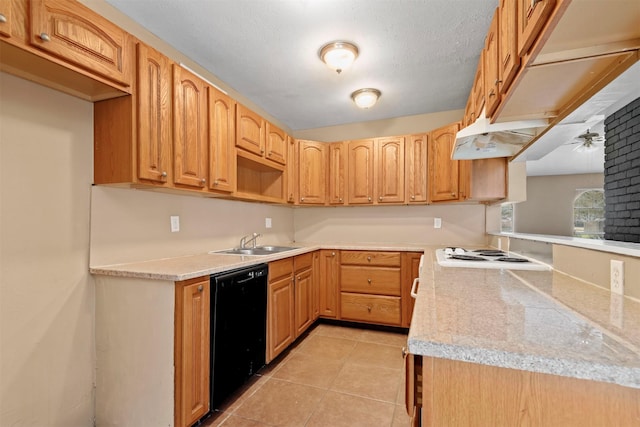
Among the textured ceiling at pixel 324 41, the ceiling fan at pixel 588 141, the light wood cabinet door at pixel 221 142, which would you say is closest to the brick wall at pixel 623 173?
the ceiling fan at pixel 588 141

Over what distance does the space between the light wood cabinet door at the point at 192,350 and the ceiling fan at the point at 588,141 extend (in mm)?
2195

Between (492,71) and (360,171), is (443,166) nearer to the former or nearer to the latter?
(360,171)

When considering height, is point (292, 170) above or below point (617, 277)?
above

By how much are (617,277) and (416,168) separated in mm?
2312

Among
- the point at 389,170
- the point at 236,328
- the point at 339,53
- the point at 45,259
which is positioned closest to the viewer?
the point at 45,259

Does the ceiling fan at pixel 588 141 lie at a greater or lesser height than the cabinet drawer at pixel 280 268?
greater

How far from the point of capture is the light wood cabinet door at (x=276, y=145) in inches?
114

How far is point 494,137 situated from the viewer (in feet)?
6.33

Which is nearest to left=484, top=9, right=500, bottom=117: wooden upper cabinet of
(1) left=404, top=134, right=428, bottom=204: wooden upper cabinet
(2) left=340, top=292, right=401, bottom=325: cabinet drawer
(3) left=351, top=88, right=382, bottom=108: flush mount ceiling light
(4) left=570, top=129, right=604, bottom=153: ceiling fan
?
(4) left=570, top=129, right=604, bottom=153: ceiling fan

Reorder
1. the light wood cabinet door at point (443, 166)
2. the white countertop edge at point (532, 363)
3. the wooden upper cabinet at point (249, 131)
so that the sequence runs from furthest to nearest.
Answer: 1. the light wood cabinet door at point (443, 166)
2. the wooden upper cabinet at point (249, 131)
3. the white countertop edge at point (532, 363)

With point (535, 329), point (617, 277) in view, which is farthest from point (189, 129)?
point (617, 277)

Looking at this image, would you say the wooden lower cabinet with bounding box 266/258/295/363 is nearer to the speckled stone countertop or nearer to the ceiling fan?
the speckled stone countertop

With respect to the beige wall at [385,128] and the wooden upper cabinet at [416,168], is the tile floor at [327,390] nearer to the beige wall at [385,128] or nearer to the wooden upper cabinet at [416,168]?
the wooden upper cabinet at [416,168]

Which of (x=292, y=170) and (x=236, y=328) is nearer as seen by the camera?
(x=236, y=328)
